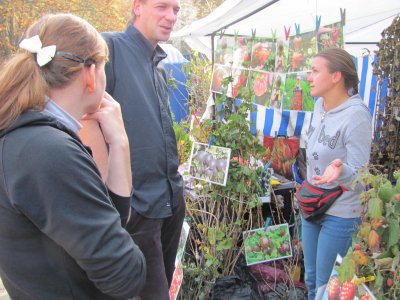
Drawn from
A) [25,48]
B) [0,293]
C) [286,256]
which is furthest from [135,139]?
[0,293]

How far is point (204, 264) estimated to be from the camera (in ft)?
9.68

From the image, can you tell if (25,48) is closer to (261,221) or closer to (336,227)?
(336,227)

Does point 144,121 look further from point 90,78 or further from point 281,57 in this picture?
point 281,57

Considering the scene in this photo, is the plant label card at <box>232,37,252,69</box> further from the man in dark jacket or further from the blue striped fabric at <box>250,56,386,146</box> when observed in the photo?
the man in dark jacket

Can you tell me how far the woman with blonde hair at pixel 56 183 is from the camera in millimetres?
908

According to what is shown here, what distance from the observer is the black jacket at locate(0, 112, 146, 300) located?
90cm

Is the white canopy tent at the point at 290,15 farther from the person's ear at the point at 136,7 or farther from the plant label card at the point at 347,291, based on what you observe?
the plant label card at the point at 347,291

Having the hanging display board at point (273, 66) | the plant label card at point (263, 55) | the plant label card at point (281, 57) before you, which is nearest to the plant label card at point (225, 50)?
the hanging display board at point (273, 66)

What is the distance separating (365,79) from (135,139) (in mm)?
2884

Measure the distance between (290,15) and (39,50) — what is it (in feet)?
10.7

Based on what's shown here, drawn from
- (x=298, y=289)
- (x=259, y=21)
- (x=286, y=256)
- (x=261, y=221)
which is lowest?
(x=298, y=289)

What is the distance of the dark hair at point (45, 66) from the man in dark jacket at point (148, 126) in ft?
2.83

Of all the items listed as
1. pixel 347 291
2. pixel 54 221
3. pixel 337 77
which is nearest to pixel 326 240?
pixel 347 291

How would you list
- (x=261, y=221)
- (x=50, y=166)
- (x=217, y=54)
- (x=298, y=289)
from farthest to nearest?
(x=217, y=54) → (x=261, y=221) → (x=298, y=289) → (x=50, y=166)
